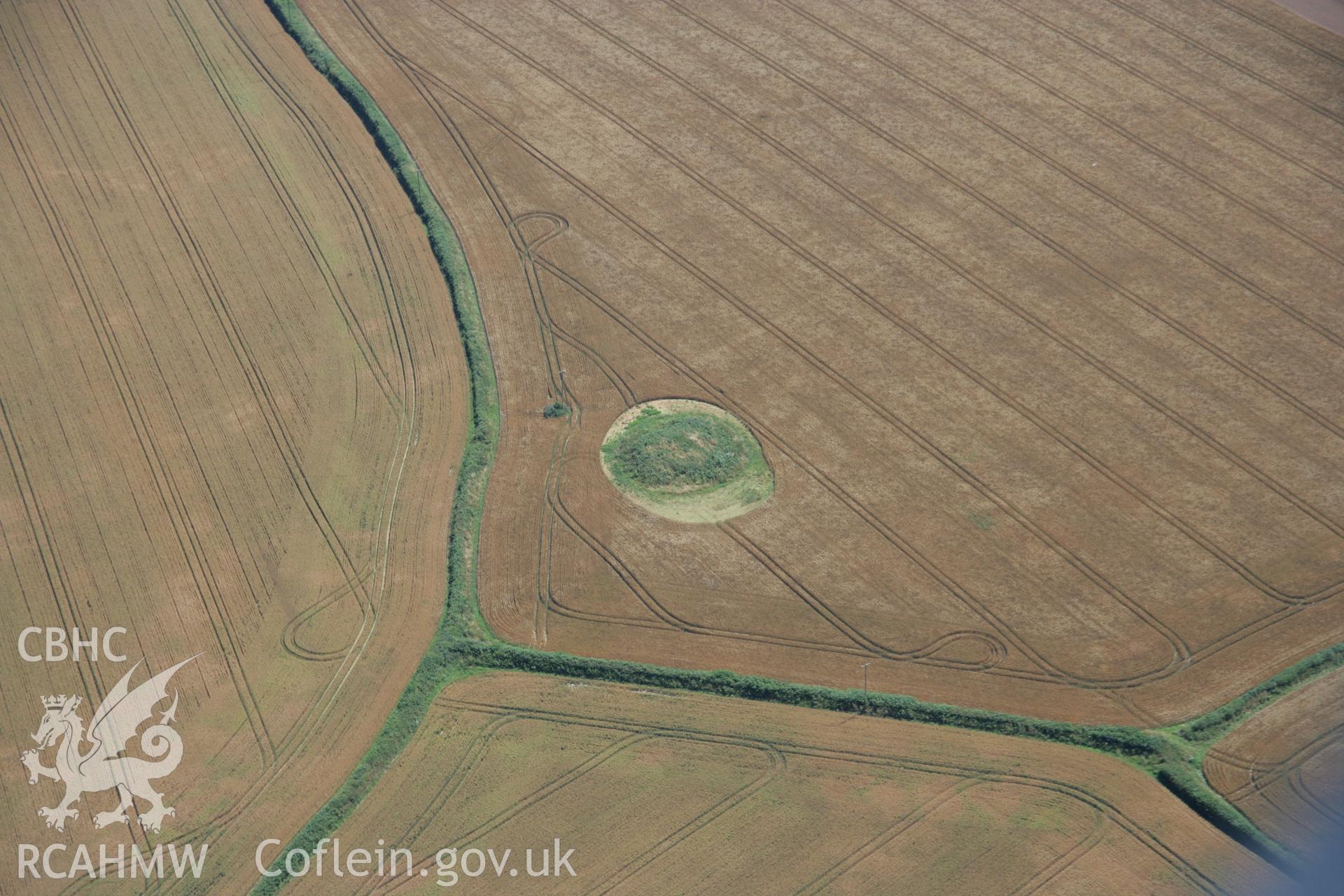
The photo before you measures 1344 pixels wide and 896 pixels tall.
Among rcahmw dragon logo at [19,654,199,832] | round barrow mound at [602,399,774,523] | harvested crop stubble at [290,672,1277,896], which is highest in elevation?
round barrow mound at [602,399,774,523]

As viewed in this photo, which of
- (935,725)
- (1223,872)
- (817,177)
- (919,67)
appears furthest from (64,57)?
(1223,872)

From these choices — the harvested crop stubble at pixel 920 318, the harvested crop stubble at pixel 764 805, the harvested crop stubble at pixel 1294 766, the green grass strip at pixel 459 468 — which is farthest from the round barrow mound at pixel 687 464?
the harvested crop stubble at pixel 1294 766

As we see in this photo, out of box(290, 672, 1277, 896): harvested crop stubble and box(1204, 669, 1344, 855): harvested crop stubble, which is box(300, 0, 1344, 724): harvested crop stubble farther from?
box(290, 672, 1277, 896): harvested crop stubble

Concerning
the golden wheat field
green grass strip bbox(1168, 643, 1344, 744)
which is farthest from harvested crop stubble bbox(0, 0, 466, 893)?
green grass strip bbox(1168, 643, 1344, 744)

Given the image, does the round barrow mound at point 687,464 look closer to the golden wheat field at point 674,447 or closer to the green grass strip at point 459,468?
the golden wheat field at point 674,447

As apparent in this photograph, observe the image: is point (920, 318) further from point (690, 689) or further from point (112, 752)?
point (112, 752)

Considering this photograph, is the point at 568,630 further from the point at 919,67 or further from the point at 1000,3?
the point at 1000,3

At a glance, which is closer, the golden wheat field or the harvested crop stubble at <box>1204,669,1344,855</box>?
the harvested crop stubble at <box>1204,669,1344,855</box>
